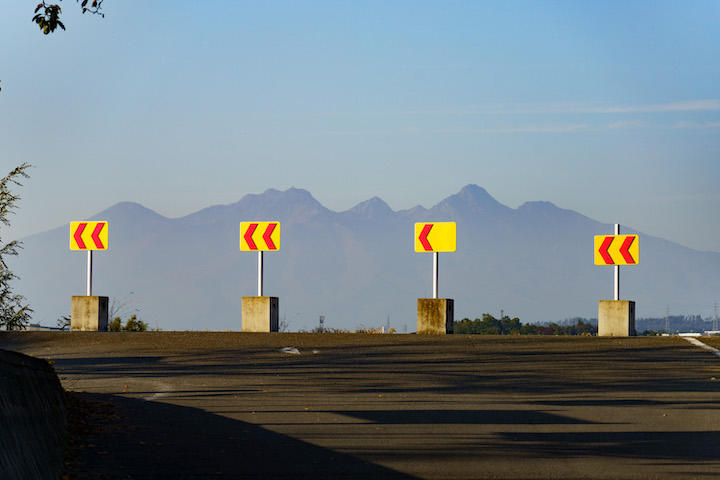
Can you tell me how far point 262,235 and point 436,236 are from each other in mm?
4741

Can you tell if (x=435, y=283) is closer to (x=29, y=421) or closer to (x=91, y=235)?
(x=91, y=235)

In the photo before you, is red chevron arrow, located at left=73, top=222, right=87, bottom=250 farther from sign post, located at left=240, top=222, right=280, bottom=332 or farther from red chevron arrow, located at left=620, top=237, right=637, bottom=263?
red chevron arrow, located at left=620, top=237, right=637, bottom=263

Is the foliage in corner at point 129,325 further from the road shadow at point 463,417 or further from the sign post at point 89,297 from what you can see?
the road shadow at point 463,417

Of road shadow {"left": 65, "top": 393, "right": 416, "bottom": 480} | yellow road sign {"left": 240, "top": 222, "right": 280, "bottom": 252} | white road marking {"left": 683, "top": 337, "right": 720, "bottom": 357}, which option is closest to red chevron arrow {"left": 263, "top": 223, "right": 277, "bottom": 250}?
yellow road sign {"left": 240, "top": 222, "right": 280, "bottom": 252}

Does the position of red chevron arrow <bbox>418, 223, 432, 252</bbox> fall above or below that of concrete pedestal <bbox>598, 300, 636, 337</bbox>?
above

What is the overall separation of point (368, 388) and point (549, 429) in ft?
14.0

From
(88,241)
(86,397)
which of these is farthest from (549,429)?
(88,241)

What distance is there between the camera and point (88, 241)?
27.5 m

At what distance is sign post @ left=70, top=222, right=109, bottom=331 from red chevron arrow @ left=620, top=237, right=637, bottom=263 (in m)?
13.8

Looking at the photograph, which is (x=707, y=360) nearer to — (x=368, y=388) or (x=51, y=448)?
(x=368, y=388)

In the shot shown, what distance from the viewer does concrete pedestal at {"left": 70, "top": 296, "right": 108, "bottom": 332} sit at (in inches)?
1040

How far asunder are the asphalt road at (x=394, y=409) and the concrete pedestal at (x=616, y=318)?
2388mm

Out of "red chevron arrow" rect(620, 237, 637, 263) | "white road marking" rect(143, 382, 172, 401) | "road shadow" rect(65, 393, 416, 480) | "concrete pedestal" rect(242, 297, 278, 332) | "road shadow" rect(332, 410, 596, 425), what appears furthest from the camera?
"red chevron arrow" rect(620, 237, 637, 263)

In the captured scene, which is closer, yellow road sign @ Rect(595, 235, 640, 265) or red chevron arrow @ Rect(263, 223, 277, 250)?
yellow road sign @ Rect(595, 235, 640, 265)
